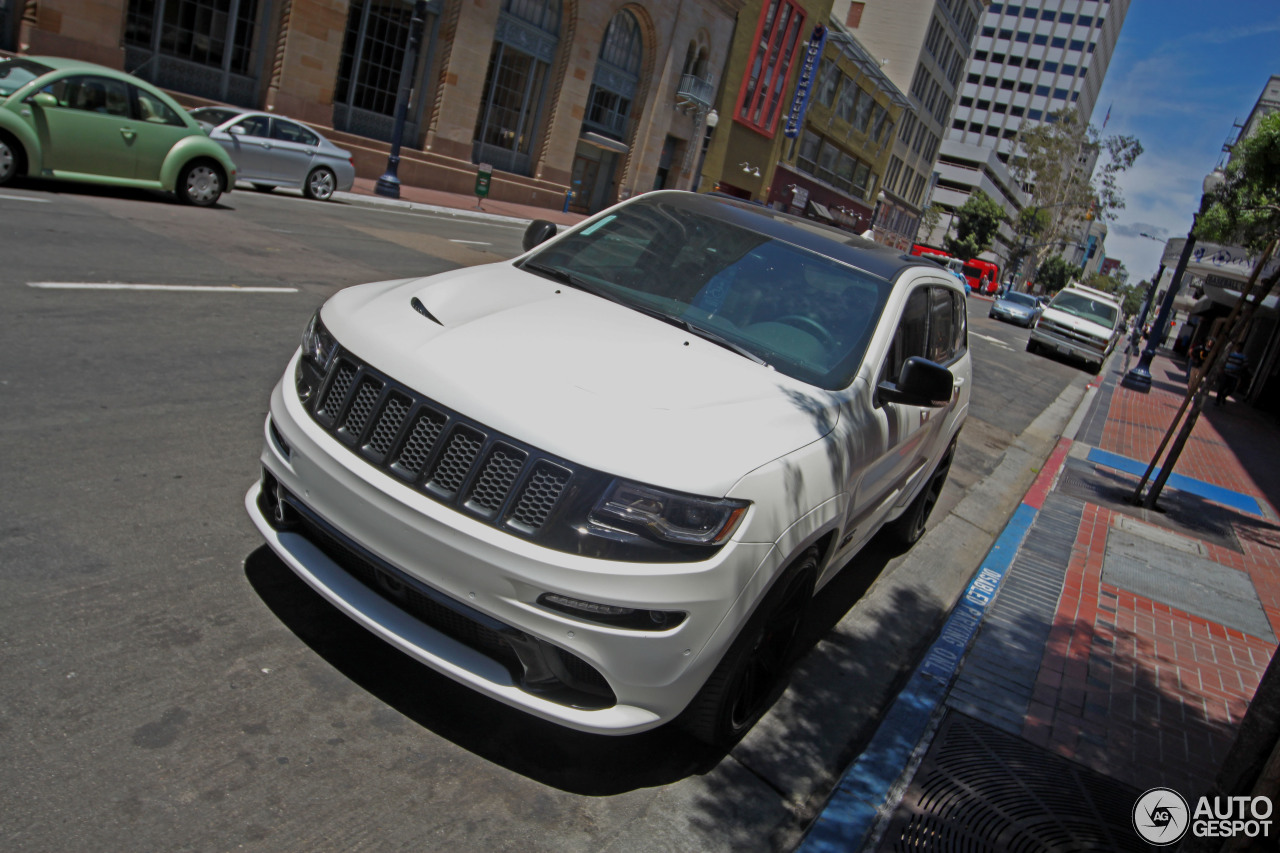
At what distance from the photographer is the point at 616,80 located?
35469mm

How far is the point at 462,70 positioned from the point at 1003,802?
27.8 m

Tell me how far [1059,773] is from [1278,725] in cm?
133

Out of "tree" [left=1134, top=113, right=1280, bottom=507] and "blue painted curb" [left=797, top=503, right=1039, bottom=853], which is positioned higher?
"tree" [left=1134, top=113, right=1280, bottom=507]

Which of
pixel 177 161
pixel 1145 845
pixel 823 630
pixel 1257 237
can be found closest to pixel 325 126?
pixel 177 161

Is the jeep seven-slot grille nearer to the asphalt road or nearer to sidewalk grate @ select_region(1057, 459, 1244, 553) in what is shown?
the asphalt road

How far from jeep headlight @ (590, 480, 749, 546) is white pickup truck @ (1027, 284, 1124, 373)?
24092mm

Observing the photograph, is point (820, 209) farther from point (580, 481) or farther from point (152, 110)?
point (580, 481)

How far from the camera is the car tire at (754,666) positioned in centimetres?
328

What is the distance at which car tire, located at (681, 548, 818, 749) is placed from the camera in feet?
10.8

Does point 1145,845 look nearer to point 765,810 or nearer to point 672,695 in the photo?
point 765,810

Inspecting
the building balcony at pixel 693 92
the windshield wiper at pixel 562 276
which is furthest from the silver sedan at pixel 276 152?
the building balcony at pixel 693 92

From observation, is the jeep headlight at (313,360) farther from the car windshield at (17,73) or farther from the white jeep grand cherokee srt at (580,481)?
the car windshield at (17,73)

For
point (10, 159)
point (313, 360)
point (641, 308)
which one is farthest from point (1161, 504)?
point (10, 159)

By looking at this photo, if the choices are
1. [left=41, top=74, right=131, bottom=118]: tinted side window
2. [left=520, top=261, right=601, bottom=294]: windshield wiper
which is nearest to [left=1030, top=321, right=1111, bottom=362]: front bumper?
[left=41, top=74, right=131, bottom=118]: tinted side window
